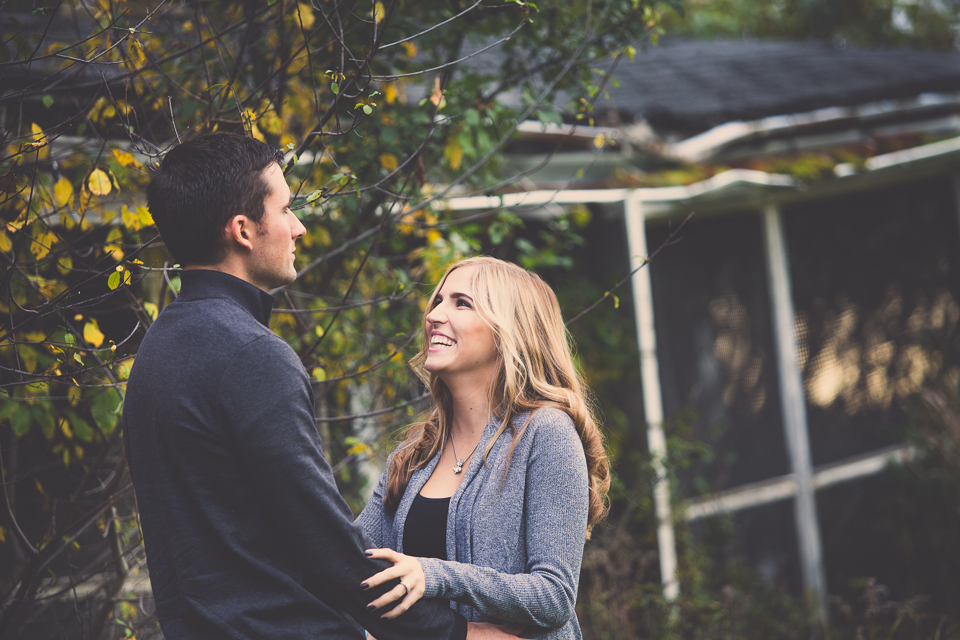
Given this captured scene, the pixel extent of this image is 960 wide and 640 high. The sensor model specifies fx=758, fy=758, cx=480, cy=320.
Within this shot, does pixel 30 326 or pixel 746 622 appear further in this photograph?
pixel 746 622

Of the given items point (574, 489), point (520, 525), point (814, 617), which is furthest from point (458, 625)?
point (814, 617)

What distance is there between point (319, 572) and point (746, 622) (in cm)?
348

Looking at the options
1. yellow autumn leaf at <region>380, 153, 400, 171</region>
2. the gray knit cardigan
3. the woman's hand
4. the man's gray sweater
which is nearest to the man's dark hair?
the man's gray sweater

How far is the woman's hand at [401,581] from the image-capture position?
140cm

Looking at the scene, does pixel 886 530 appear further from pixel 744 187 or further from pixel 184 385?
pixel 184 385

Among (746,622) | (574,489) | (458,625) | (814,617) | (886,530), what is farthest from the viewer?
(886,530)

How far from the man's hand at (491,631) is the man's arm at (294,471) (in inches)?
11.9

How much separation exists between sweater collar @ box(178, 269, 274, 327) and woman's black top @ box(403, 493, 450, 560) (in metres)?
0.73

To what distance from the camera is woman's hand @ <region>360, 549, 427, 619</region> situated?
1399 millimetres

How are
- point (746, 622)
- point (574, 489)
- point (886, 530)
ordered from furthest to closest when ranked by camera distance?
point (886, 530) → point (746, 622) → point (574, 489)

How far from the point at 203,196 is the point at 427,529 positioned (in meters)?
0.97

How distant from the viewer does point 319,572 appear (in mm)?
1353

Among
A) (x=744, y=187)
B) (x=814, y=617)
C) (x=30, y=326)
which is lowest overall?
(x=814, y=617)

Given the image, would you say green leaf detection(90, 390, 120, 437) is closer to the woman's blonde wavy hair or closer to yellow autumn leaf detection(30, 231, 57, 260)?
yellow autumn leaf detection(30, 231, 57, 260)
